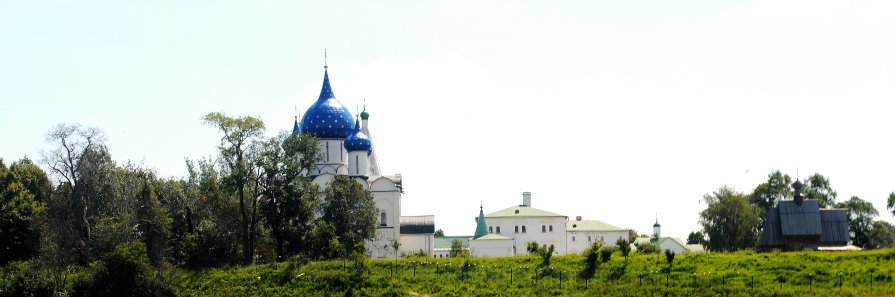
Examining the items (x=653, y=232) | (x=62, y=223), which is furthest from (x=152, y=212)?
(x=653, y=232)

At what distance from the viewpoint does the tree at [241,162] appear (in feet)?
150

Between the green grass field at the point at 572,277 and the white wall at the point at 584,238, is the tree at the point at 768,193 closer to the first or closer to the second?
the white wall at the point at 584,238

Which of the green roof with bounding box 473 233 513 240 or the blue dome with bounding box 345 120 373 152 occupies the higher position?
the blue dome with bounding box 345 120 373 152

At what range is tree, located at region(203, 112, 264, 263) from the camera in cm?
4569

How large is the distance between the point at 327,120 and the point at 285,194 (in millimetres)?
14718

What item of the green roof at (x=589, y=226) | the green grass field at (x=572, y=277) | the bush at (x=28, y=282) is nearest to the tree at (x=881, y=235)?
the green roof at (x=589, y=226)

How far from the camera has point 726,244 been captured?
57.5m

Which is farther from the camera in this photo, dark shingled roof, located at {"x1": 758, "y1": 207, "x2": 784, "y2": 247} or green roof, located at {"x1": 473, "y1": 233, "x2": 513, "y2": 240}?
green roof, located at {"x1": 473, "y1": 233, "x2": 513, "y2": 240}

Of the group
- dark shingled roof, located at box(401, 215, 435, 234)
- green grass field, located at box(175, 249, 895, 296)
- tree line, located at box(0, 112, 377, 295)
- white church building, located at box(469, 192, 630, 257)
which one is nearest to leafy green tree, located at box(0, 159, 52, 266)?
tree line, located at box(0, 112, 377, 295)

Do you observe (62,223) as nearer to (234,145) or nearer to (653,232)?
(234,145)

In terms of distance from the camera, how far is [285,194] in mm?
46625

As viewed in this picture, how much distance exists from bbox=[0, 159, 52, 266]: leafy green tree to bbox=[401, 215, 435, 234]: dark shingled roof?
19.5 m

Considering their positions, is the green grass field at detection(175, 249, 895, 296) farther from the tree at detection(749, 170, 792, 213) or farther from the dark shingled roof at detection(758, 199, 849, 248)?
the tree at detection(749, 170, 792, 213)

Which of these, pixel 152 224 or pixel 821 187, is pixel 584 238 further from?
pixel 152 224
